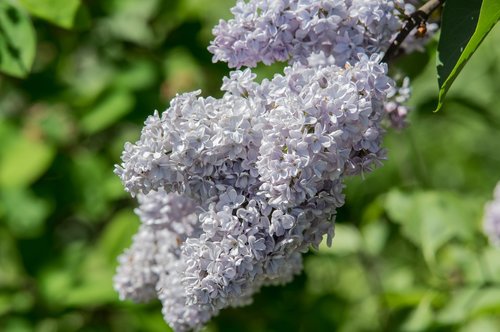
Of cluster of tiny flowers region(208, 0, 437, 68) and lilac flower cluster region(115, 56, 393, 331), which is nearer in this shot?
lilac flower cluster region(115, 56, 393, 331)

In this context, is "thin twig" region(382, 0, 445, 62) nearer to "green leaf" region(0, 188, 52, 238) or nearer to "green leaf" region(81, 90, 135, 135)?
"green leaf" region(81, 90, 135, 135)

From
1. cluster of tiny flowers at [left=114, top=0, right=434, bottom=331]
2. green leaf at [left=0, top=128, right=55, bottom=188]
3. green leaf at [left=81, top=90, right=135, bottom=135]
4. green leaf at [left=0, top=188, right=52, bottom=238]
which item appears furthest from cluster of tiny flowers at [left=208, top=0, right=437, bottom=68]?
green leaf at [left=0, top=188, right=52, bottom=238]

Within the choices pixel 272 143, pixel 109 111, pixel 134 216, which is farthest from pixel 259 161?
pixel 109 111

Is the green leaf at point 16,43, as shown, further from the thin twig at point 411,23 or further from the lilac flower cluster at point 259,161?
the thin twig at point 411,23

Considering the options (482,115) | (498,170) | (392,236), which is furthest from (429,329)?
(498,170)

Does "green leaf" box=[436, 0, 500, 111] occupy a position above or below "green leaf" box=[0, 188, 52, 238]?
below

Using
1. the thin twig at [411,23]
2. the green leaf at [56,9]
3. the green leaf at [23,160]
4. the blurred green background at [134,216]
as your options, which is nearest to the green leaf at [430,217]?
the blurred green background at [134,216]

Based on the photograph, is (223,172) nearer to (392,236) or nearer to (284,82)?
(284,82)
